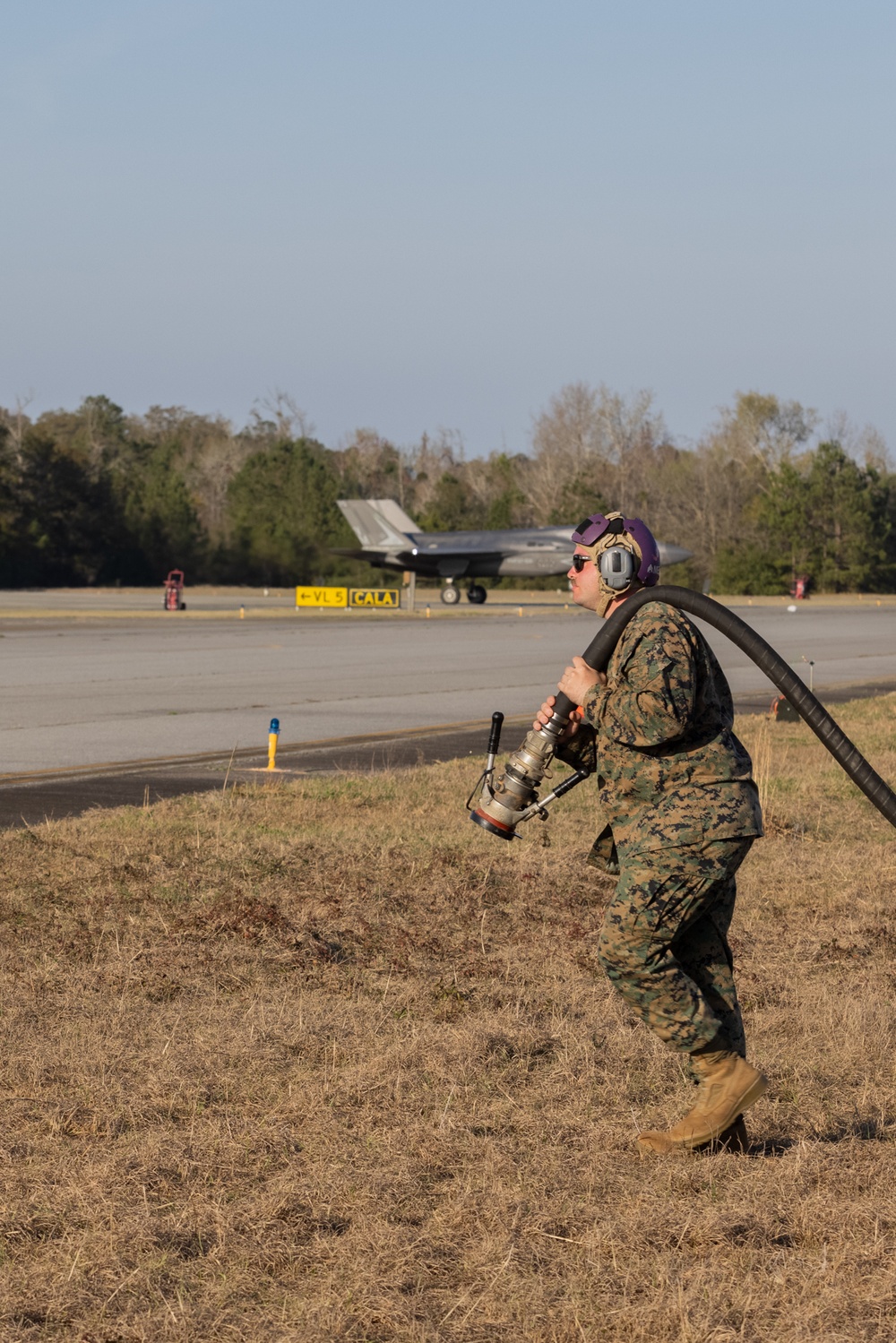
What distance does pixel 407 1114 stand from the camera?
538 centimetres

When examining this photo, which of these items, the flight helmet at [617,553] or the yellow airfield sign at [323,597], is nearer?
the flight helmet at [617,553]

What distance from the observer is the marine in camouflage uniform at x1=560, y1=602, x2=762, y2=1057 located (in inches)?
182

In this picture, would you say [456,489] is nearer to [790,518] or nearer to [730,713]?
[790,518]

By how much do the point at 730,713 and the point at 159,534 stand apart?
307ft

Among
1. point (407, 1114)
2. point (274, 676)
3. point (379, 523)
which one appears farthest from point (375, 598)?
point (407, 1114)

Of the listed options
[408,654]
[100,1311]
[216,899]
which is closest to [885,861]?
[216,899]

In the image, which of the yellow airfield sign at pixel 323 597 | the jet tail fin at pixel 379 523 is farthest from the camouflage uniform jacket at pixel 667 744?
the jet tail fin at pixel 379 523

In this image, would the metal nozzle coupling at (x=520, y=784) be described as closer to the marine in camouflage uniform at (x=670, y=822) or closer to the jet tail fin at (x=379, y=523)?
the marine in camouflage uniform at (x=670, y=822)

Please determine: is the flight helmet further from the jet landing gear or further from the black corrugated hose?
the jet landing gear

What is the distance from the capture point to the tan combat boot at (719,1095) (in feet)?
16.0

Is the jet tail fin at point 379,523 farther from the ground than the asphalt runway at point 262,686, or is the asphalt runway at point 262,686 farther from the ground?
Result: the jet tail fin at point 379,523

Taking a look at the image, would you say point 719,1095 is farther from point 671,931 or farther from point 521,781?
point 521,781

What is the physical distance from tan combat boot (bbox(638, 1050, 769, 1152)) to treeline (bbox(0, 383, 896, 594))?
8545 centimetres

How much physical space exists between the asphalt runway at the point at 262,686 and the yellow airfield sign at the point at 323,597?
8327 millimetres
